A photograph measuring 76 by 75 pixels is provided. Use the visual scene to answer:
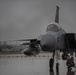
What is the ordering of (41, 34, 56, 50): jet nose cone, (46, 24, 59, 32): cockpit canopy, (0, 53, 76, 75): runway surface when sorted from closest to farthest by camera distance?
(41, 34, 56, 50): jet nose cone → (46, 24, 59, 32): cockpit canopy → (0, 53, 76, 75): runway surface

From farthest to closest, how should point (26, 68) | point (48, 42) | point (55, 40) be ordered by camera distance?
point (26, 68), point (55, 40), point (48, 42)

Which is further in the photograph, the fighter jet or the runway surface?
the runway surface

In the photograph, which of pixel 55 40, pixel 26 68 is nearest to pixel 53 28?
pixel 55 40

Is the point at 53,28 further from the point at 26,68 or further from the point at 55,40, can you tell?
the point at 26,68

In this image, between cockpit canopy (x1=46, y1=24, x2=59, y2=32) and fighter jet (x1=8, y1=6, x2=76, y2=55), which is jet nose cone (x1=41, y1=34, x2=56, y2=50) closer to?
fighter jet (x1=8, y1=6, x2=76, y2=55)

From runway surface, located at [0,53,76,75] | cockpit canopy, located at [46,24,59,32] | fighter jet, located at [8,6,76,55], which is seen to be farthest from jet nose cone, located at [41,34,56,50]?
runway surface, located at [0,53,76,75]

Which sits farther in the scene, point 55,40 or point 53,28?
point 53,28

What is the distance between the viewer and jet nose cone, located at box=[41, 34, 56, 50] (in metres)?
4.42

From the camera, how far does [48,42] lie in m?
4.43

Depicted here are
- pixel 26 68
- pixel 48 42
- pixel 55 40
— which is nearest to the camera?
pixel 48 42

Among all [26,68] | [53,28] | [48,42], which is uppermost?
[53,28]

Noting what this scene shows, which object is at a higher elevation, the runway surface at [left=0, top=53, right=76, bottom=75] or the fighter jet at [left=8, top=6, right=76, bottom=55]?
the fighter jet at [left=8, top=6, right=76, bottom=55]

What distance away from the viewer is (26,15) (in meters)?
9.59

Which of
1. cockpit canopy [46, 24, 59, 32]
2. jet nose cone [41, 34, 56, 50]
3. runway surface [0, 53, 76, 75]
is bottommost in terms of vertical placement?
runway surface [0, 53, 76, 75]
